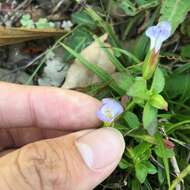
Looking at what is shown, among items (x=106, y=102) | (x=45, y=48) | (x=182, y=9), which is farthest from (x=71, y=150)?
(x=45, y=48)

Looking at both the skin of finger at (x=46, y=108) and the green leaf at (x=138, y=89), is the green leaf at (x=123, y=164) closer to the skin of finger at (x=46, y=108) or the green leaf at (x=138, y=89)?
the skin of finger at (x=46, y=108)

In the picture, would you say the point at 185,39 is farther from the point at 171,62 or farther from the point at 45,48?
the point at 45,48

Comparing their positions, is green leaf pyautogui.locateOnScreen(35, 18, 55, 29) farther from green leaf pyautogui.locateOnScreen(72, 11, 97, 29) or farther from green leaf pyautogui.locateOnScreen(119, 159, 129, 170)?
green leaf pyautogui.locateOnScreen(119, 159, 129, 170)

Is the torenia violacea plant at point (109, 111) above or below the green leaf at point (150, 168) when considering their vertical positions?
above

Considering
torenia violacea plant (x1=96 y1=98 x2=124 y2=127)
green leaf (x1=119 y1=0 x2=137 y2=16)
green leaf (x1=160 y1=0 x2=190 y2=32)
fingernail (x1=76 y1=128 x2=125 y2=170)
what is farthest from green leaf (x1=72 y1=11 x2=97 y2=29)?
fingernail (x1=76 y1=128 x2=125 y2=170)

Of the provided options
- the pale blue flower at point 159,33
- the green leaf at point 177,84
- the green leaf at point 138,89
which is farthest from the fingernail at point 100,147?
the green leaf at point 177,84

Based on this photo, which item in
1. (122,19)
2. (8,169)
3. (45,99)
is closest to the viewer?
(8,169)

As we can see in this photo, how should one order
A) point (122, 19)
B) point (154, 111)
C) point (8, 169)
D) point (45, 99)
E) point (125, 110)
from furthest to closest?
point (122, 19)
point (45, 99)
point (125, 110)
point (154, 111)
point (8, 169)
